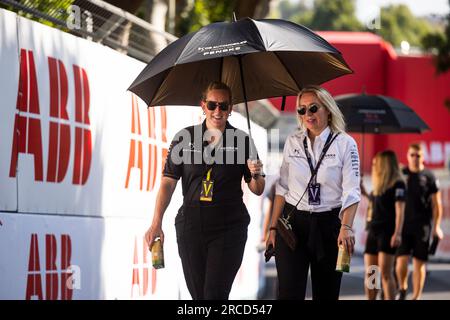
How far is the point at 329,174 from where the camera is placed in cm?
711

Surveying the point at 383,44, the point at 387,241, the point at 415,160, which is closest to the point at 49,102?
the point at 387,241

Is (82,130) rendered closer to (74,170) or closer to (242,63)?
(74,170)

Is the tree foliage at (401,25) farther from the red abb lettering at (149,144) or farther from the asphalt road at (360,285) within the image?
the red abb lettering at (149,144)

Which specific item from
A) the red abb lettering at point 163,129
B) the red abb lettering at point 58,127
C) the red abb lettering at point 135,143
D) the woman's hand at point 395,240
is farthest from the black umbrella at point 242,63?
the woman's hand at point 395,240

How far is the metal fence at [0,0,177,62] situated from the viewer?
8492 millimetres

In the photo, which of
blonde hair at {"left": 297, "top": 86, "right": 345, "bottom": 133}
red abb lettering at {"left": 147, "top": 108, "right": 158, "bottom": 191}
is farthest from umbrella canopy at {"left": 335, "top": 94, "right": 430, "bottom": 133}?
blonde hair at {"left": 297, "top": 86, "right": 345, "bottom": 133}

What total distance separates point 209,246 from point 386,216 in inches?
229

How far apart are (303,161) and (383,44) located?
35629 mm

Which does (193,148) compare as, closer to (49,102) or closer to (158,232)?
(158,232)

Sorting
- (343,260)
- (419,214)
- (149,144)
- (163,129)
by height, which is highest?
(163,129)

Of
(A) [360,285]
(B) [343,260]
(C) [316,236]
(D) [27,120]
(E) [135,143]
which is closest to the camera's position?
(B) [343,260]

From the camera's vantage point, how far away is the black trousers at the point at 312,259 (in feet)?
23.2

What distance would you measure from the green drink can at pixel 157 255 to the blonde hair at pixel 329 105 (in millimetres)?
1204

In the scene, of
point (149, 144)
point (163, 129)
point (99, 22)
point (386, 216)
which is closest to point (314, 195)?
point (99, 22)
